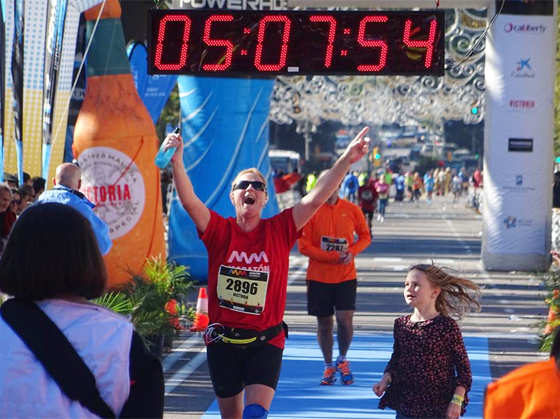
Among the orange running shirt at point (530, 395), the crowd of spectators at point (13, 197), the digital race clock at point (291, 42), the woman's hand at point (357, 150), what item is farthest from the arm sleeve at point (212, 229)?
the crowd of spectators at point (13, 197)

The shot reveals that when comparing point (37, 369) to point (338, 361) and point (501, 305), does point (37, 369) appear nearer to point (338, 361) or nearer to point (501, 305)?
point (338, 361)

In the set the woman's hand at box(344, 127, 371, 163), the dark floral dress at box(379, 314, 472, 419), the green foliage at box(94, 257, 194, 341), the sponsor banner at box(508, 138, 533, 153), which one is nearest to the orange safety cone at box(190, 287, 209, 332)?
the green foliage at box(94, 257, 194, 341)

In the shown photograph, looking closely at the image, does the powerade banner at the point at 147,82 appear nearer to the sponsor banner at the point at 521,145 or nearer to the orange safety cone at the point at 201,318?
the orange safety cone at the point at 201,318

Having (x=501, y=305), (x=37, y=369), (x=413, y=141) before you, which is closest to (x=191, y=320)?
(x=501, y=305)

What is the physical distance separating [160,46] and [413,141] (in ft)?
381

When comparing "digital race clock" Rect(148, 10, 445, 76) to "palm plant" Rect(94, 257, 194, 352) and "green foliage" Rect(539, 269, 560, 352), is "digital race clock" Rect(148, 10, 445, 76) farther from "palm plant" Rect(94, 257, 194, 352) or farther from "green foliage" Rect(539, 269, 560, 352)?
"green foliage" Rect(539, 269, 560, 352)

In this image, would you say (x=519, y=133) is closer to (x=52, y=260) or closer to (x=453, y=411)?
(x=453, y=411)

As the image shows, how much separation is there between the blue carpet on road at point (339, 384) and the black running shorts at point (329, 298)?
0.69 metres

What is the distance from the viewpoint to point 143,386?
3588mm

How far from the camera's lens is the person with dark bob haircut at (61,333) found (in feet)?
11.6

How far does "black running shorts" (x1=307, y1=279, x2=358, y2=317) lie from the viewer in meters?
11.1

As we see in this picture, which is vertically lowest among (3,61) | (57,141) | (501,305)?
(501,305)

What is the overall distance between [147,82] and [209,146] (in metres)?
3.44

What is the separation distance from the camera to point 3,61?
1175cm
